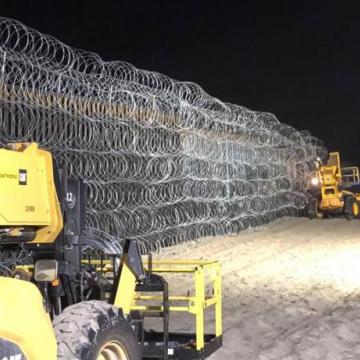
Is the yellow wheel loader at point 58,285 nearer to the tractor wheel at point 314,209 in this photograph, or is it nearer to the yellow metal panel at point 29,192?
the yellow metal panel at point 29,192

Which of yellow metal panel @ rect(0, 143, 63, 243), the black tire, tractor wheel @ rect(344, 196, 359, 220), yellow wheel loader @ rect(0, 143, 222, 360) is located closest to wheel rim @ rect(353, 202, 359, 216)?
tractor wheel @ rect(344, 196, 359, 220)

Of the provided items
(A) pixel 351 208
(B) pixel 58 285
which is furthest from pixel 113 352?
(A) pixel 351 208

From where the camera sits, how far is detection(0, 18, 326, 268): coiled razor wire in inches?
424

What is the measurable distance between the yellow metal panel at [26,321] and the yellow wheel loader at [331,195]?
70.5ft

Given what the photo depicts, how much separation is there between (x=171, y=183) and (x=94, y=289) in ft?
35.3

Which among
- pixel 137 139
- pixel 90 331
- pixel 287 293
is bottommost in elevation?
pixel 287 293

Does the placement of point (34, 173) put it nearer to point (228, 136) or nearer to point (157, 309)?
point (157, 309)

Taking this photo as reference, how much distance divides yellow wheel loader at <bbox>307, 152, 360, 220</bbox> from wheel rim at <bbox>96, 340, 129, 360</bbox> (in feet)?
67.4

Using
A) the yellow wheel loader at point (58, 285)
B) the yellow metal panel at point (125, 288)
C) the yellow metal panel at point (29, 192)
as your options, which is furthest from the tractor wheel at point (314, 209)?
the yellow metal panel at point (29, 192)

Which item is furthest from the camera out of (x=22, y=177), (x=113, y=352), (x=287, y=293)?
(x=287, y=293)

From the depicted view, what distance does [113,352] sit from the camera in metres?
4.78

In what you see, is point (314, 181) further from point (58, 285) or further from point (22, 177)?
point (22, 177)

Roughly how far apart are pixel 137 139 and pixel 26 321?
1079 centimetres

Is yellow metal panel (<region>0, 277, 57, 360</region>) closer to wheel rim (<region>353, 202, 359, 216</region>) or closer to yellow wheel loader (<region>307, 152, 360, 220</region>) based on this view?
yellow wheel loader (<region>307, 152, 360, 220</region>)
